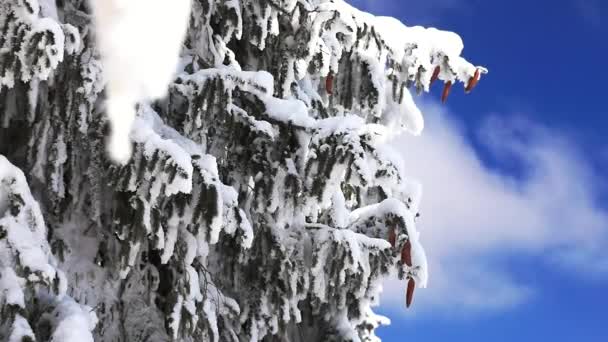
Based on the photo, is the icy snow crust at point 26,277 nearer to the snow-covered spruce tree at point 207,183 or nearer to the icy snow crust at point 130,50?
the snow-covered spruce tree at point 207,183

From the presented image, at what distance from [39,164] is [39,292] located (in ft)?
2.39

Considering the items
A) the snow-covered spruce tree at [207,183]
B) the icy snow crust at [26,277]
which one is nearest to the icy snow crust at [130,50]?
the snow-covered spruce tree at [207,183]

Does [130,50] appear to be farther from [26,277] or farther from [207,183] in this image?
[26,277]

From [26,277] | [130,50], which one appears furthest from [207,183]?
[26,277]

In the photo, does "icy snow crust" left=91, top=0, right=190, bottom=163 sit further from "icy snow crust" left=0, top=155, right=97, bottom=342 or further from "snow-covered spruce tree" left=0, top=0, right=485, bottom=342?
"icy snow crust" left=0, top=155, right=97, bottom=342

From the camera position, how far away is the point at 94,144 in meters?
4.32

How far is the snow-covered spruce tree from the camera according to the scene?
154 inches

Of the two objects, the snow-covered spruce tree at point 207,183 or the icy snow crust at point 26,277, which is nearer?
the icy snow crust at point 26,277

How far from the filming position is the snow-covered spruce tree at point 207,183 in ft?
12.8

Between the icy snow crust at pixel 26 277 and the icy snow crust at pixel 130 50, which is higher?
the icy snow crust at pixel 130 50

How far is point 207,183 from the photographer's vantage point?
4.21 m

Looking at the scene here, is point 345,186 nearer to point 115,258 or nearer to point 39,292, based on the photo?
point 115,258

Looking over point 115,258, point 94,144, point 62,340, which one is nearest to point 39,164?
point 94,144

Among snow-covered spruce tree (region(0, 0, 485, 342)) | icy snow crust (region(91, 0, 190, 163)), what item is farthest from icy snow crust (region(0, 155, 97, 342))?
icy snow crust (region(91, 0, 190, 163))
